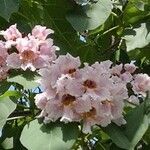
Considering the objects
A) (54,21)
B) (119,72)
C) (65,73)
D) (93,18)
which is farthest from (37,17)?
(65,73)

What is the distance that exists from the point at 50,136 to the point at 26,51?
0.27 metres

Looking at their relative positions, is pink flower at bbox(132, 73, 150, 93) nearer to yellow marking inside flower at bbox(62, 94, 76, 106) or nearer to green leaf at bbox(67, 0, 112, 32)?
green leaf at bbox(67, 0, 112, 32)

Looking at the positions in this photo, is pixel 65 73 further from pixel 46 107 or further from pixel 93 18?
pixel 93 18

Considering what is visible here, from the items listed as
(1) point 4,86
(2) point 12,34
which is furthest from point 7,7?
(1) point 4,86

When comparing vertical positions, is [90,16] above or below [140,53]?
above

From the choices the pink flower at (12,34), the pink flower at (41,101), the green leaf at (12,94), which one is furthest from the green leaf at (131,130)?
the pink flower at (12,34)

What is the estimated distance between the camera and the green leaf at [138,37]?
1.72m

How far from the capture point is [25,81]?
1509 mm

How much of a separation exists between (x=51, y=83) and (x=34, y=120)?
4.3 inches

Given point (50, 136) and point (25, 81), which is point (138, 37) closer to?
point (25, 81)

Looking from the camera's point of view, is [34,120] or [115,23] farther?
[115,23]

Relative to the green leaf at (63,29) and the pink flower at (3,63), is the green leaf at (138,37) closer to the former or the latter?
the green leaf at (63,29)

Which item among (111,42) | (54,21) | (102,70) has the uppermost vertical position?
(102,70)

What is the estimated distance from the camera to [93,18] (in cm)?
167
